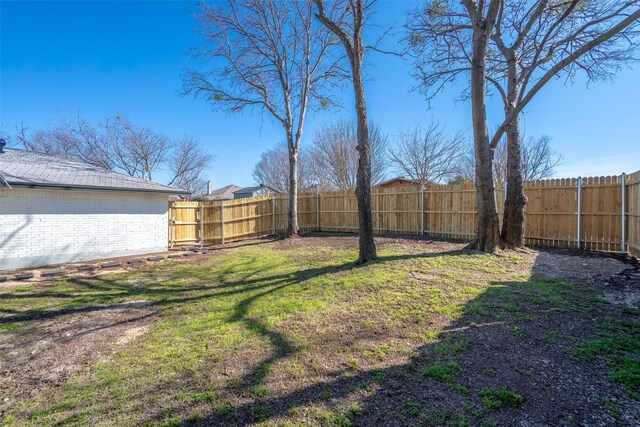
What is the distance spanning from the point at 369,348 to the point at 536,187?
907cm

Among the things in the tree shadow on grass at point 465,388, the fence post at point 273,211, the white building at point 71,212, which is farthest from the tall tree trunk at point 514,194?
the white building at point 71,212

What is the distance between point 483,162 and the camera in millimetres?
7242

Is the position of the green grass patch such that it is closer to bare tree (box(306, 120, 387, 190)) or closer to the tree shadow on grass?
the tree shadow on grass

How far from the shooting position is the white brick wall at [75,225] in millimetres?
7867

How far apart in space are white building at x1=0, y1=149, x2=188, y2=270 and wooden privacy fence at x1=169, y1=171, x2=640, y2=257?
1458 millimetres

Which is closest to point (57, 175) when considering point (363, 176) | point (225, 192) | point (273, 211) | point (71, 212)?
point (71, 212)

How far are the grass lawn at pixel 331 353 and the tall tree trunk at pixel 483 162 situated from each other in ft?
5.49

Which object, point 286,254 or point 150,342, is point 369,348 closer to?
point 150,342

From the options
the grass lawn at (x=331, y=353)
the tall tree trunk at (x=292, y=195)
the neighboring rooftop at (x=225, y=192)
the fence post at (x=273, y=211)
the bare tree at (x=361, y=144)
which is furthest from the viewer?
the neighboring rooftop at (x=225, y=192)

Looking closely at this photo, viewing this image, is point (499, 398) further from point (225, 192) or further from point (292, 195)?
point (225, 192)

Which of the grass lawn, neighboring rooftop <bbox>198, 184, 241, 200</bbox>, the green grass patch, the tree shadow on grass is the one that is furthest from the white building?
neighboring rooftop <bbox>198, 184, 241, 200</bbox>

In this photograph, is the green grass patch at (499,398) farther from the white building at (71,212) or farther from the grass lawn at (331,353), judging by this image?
the white building at (71,212)

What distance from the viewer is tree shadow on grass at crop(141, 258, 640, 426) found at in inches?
80.8

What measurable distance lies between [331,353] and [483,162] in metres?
6.42
